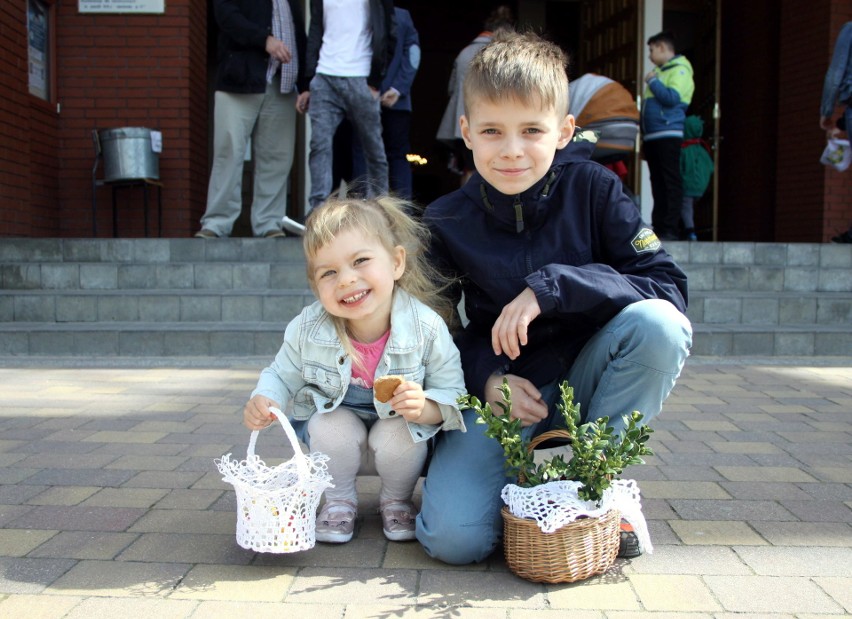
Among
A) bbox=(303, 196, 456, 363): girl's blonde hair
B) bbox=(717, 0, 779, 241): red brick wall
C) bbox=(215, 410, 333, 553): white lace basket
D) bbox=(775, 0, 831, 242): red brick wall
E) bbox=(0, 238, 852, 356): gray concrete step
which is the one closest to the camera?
bbox=(215, 410, 333, 553): white lace basket

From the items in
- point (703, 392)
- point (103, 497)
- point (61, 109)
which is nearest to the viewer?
point (103, 497)

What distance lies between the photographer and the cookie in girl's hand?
76.9 inches

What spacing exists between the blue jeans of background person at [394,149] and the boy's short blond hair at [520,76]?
4112mm

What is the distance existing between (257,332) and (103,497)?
2.54 metres

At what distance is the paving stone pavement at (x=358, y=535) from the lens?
1.76m

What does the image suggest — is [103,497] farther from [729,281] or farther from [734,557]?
[729,281]

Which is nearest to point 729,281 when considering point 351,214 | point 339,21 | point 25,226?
point 339,21

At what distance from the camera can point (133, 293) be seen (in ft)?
17.8

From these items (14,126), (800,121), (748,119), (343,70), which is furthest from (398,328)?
(748,119)

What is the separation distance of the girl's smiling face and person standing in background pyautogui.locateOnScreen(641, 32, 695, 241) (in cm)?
529

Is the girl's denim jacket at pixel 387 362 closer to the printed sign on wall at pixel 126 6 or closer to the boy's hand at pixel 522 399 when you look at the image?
the boy's hand at pixel 522 399

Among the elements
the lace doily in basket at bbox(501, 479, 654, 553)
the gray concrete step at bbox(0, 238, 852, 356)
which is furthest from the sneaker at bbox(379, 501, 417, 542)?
the gray concrete step at bbox(0, 238, 852, 356)

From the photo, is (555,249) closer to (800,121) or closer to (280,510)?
(280,510)

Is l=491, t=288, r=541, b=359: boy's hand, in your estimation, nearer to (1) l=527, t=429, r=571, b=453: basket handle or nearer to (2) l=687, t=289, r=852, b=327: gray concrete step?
(1) l=527, t=429, r=571, b=453: basket handle
